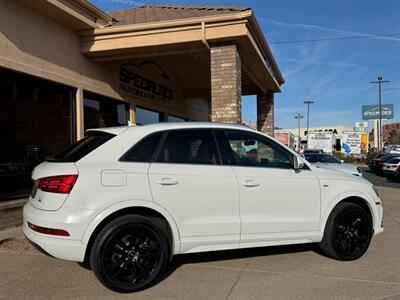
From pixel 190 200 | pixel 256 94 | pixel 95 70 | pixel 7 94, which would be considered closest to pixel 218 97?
pixel 95 70

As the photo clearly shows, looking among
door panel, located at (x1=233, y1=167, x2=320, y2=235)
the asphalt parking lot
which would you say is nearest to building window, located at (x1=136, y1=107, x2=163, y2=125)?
the asphalt parking lot

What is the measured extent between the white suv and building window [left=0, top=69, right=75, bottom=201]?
3978 millimetres

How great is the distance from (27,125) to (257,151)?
555 centimetres

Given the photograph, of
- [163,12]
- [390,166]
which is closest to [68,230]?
[163,12]

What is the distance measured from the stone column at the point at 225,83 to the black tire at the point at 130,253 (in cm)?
517

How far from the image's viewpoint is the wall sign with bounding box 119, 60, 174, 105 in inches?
491

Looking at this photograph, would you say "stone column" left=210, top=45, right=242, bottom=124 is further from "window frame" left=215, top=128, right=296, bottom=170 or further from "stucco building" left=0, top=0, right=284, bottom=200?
"window frame" left=215, top=128, right=296, bottom=170

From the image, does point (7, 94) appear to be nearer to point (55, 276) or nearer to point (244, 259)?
point (55, 276)

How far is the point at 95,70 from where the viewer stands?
11.0 m

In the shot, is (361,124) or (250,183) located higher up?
(361,124)

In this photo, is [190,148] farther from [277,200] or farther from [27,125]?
[27,125]

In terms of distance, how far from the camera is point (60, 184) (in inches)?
167

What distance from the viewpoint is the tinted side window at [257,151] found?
5188 millimetres

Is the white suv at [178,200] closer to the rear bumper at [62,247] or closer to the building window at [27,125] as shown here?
the rear bumper at [62,247]
